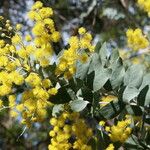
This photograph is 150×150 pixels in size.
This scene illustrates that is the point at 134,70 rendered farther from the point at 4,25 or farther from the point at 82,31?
the point at 4,25

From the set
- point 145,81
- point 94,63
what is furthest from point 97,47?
point 145,81

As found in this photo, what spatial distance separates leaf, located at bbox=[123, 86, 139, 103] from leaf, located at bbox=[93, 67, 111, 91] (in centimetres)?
12

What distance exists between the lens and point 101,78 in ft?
7.65

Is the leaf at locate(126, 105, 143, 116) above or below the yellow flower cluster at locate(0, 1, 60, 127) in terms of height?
below

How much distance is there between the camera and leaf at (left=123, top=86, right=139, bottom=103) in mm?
2328

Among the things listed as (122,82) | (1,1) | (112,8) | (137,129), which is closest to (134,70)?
(122,82)

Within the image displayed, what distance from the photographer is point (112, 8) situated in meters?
5.97

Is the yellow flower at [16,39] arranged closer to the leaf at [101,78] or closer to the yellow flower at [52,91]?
the yellow flower at [52,91]

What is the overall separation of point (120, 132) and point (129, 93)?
0.20 meters

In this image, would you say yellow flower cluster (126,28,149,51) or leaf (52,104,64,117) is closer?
leaf (52,104,64,117)

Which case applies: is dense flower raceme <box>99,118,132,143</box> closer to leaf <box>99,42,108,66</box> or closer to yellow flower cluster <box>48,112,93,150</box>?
yellow flower cluster <box>48,112,93,150</box>

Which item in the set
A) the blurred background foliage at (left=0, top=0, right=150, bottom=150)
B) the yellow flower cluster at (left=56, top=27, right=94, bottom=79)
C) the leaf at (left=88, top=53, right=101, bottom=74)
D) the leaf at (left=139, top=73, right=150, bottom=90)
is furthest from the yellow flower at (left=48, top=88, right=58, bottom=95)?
the blurred background foliage at (left=0, top=0, right=150, bottom=150)

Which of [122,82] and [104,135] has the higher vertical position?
[122,82]

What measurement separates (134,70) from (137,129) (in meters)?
0.46
